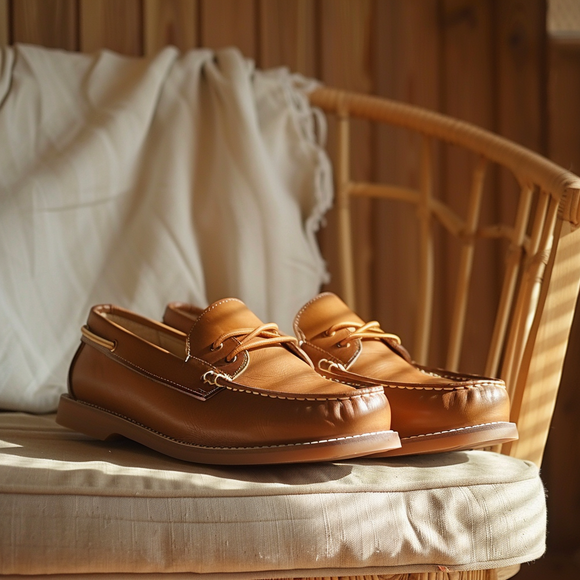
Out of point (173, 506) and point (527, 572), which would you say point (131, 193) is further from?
point (527, 572)

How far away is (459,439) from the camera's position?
58 centimetres

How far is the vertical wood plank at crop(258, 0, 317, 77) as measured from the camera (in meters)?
1.31

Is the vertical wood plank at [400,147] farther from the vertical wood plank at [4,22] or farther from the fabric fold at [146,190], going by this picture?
the vertical wood plank at [4,22]

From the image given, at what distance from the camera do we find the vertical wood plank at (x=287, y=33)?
1.31 metres

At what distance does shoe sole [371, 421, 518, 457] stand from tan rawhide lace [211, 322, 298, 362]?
14 centimetres

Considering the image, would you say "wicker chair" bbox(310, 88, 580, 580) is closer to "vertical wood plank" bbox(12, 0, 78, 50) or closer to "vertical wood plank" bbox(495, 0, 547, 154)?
"vertical wood plank" bbox(495, 0, 547, 154)

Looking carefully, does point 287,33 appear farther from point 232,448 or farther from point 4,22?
point 232,448

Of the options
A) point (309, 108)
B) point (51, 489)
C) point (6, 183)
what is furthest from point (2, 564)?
point (309, 108)

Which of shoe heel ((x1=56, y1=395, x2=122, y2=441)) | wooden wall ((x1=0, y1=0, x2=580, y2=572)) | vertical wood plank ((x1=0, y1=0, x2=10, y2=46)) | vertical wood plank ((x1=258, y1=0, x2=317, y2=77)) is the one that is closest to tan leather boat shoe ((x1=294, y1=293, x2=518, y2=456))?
shoe heel ((x1=56, y1=395, x2=122, y2=441))

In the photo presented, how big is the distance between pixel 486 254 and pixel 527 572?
59cm

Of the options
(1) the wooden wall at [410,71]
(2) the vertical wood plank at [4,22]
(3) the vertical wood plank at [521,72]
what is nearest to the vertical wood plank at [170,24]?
(1) the wooden wall at [410,71]

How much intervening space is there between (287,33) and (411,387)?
36.3 inches

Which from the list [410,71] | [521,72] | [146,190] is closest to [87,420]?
[146,190]

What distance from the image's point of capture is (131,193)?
1059mm
